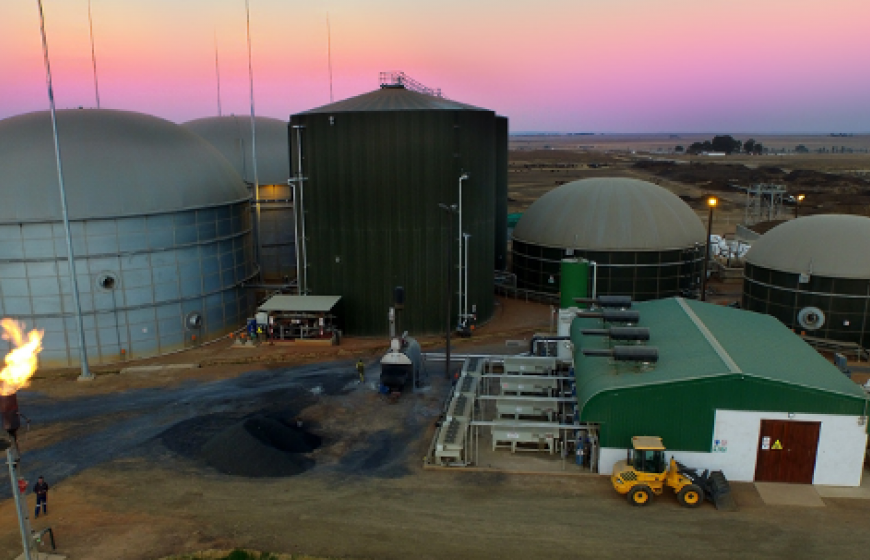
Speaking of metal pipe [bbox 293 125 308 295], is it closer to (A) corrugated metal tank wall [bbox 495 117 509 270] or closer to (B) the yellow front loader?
(A) corrugated metal tank wall [bbox 495 117 509 270]

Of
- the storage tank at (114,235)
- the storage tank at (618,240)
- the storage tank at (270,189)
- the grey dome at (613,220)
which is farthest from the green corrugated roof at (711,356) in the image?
the storage tank at (270,189)

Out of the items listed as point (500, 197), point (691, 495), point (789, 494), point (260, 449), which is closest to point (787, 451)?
point (789, 494)

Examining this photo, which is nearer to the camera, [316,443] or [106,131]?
[316,443]

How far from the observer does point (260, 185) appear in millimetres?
55625

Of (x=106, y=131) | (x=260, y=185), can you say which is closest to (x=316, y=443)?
(x=106, y=131)

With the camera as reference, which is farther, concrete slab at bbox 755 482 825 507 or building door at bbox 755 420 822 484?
building door at bbox 755 420 822 484

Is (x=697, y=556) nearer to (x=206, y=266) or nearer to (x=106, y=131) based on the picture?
(x=206, y=266)

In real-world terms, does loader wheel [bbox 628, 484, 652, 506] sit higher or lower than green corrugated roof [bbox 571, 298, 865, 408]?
lower

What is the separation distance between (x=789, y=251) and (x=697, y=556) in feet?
91.6

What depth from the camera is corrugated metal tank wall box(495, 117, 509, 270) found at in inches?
2286

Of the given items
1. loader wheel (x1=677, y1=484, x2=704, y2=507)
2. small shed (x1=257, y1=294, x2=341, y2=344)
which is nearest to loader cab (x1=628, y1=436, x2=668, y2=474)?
loader wheel (x1=677, y1=484, x2=704, y2=507)

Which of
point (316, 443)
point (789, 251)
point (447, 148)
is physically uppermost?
point (447, 148)

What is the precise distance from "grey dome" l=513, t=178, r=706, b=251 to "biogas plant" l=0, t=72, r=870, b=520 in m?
0.19

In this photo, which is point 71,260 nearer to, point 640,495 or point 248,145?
point 248,145
